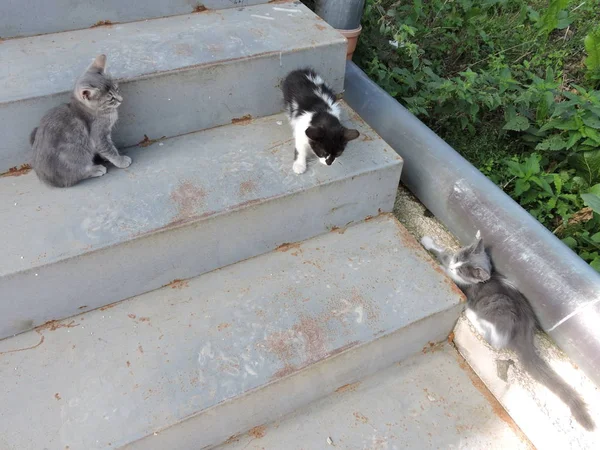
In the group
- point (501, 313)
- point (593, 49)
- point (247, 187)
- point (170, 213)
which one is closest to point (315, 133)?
point (247, 187)

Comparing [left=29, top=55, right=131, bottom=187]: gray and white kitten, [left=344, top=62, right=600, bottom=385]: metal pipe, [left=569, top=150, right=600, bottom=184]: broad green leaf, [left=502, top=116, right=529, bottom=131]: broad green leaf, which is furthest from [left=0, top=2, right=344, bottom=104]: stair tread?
[left=569, top=150, right=600, bottom=184]: broad green leaf

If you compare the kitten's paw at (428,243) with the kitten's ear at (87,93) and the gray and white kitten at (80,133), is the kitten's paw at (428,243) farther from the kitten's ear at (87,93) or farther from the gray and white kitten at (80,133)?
the kitten's ear at (87,93)

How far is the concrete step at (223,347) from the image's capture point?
5.95 feet

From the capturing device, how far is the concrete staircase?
1900 millimetres

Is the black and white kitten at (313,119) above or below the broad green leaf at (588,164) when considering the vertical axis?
above

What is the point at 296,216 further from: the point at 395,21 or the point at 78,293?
the point at 395,21

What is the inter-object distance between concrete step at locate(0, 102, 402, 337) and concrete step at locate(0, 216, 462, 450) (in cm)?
9

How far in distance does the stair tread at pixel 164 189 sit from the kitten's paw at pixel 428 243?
0.52m

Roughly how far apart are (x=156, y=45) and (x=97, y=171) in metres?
0.92

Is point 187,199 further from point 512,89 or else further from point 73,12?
point 512,89

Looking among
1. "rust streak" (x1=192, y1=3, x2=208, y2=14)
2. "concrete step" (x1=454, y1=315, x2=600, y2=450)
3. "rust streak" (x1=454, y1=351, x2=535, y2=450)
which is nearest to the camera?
"concrete step" (x1=454, y1=315, x2=600, y2=450)

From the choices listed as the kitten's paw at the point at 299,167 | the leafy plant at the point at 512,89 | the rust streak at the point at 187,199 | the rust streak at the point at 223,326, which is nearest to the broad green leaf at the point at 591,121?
the leafy plant at the point at 512,89

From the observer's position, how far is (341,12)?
3.14 meters

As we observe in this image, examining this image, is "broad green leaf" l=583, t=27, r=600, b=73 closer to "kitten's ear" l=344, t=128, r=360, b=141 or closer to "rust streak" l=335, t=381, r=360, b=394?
"kitten's ear" l=344, t=128, r=360, b=141
